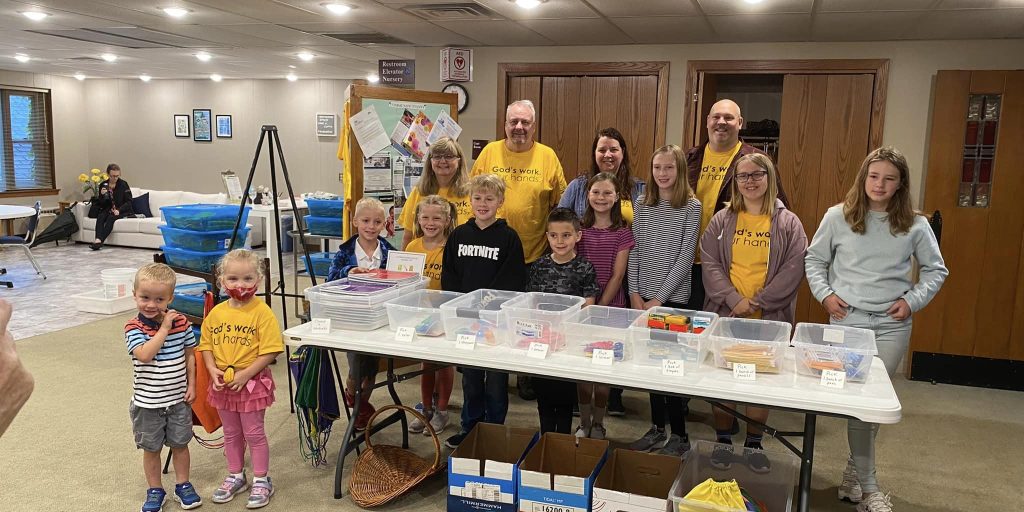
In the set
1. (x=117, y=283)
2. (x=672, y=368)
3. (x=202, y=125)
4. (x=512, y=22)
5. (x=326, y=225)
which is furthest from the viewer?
(x=202, y=125)

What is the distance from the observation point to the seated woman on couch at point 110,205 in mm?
9625

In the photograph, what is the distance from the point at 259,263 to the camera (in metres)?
2.80

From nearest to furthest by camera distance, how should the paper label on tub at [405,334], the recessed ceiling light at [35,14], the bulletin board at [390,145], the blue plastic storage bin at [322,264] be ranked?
1. the paper label on tub at [405,334]
2. the bulletin board at [390,145]
3. the recessed ceiling light at [35,14]
4. the blue plastic storage bin at [322,264]

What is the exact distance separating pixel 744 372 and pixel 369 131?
2803 millimetres

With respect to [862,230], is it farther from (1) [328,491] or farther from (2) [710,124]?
(1) [328,491]

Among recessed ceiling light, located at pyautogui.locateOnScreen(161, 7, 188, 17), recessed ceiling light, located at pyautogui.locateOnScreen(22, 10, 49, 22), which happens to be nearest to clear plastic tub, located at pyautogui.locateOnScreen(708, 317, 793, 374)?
recessed ceiling light, located at pyautogui.locateOnScreen(161, 7, 188, 17)

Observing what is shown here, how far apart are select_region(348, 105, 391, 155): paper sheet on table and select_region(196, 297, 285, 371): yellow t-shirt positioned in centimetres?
172

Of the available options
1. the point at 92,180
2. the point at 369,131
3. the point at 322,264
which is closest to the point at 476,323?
the point at 369,131

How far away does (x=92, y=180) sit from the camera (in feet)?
34.8

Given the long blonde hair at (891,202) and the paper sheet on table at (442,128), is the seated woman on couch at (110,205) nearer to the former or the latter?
the paper sheet on table at (442,128)

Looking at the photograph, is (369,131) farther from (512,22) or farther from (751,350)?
(751,350)

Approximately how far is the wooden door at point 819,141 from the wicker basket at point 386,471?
306 cm

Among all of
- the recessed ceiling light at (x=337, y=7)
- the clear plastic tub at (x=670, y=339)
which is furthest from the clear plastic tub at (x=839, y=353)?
the recessed ceiling light at (x=337, y=7)

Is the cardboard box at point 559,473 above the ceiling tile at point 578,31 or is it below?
below
